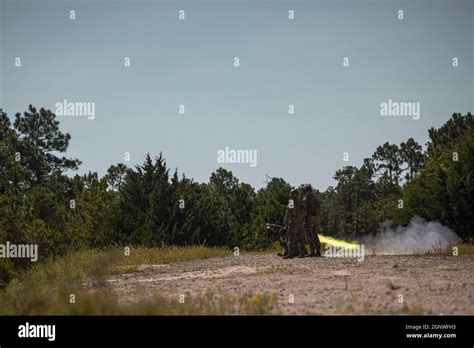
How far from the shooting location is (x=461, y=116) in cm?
7538

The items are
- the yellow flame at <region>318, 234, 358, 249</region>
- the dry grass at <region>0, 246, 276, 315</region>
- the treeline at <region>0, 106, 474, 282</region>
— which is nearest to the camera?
the dry grass at <region>0, 246, 276, 315</region>

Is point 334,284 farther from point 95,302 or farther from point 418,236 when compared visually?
point 418,236

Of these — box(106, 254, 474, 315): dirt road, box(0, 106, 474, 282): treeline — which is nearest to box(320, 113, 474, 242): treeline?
box(0, 106, 474, 282): treeline

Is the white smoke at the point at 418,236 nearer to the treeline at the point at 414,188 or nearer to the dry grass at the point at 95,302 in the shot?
the treeline at the point at 414,188

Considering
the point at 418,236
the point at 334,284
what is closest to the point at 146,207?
the point at 418,236

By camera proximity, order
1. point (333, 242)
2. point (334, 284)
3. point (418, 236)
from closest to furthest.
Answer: point (334, 284)
point (333, 242)
point (418, 236)

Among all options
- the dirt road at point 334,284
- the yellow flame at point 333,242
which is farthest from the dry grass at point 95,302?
the yellow flame at point 333,242

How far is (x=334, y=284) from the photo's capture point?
1311cm

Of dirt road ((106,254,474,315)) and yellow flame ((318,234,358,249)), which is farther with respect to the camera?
yellow flame ((318,234,358,249))

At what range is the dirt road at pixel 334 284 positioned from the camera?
10180mm

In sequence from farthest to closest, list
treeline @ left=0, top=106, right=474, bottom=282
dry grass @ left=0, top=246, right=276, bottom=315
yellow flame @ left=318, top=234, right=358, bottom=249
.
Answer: treeline @ left=0, top=106, right=474, bottom=282 < yellow flame @ left=318, top=234, right=358, bottom=249 < dry grass @ left=0, top=246, right=276, bottom=315

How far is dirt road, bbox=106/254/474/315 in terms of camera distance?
10.2m

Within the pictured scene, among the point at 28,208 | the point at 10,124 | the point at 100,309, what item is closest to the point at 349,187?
the point at 10,124

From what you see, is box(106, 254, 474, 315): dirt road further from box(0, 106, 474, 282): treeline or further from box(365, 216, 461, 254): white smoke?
box(365, 216, 461, 254): white smoke
